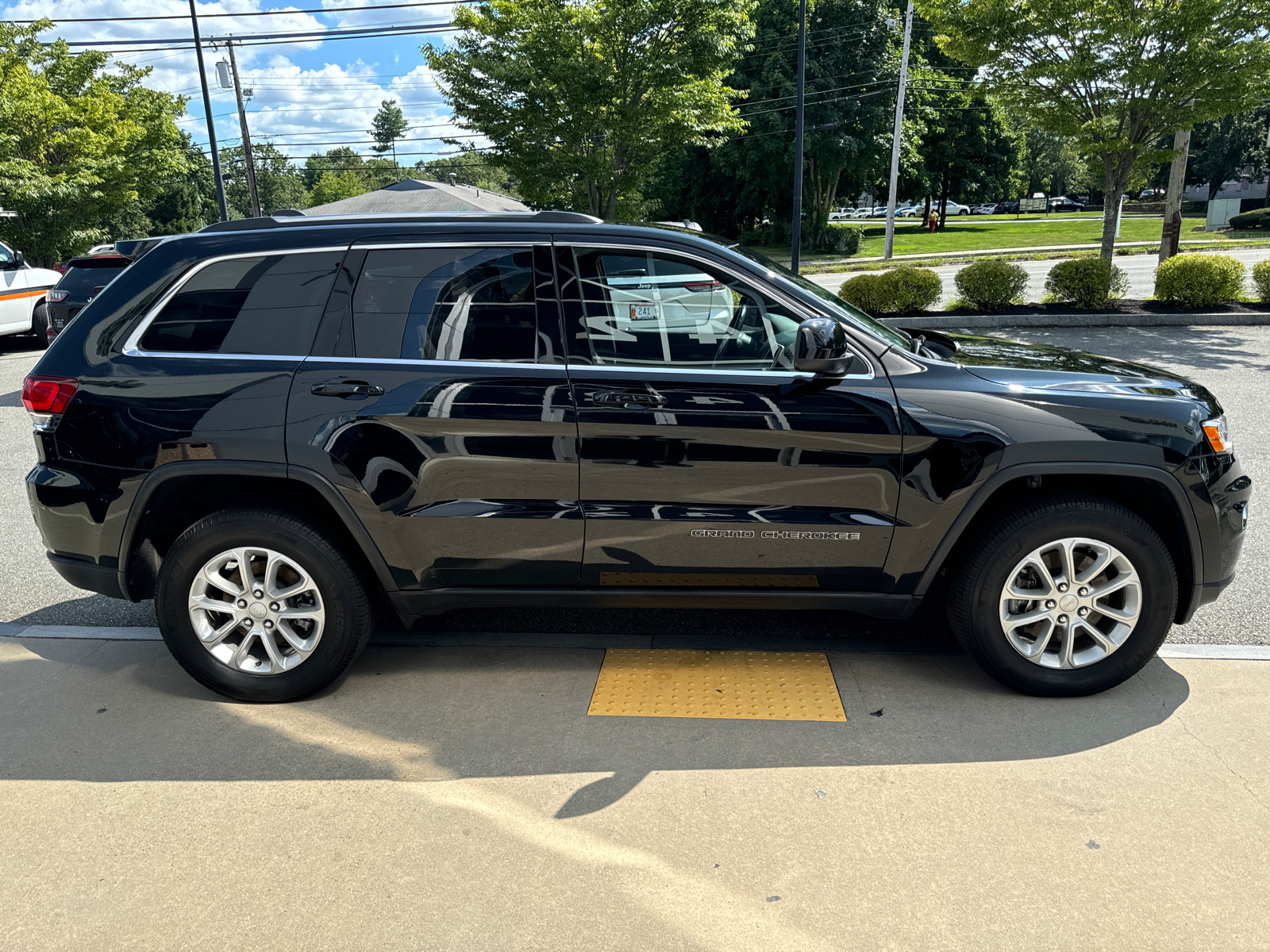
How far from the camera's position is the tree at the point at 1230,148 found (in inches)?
2370

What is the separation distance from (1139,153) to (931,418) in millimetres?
13455

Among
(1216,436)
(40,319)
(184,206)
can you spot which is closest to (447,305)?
(1216,436)

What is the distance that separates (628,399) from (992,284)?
12660mm

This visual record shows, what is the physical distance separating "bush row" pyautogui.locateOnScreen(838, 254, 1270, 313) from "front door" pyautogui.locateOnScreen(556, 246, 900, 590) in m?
11.2

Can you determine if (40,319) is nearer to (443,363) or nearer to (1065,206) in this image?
(443,363)

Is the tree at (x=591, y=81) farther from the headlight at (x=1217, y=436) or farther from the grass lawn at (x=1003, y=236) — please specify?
the headlight at (x=1217, y=436)

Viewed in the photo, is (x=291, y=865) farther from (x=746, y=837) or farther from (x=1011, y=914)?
(x=1011, y=914)

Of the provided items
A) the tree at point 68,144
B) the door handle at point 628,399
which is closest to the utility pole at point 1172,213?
the door handle at point 628,399

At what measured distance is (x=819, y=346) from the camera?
3.27 meters

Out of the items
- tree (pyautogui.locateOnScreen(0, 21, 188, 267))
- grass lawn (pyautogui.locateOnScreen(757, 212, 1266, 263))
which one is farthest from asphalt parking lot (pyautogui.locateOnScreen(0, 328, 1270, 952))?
grass lawn (pyautogui.locateOnScreen(757, 212, 1266, 263))

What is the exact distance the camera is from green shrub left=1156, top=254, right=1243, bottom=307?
46.3 ft

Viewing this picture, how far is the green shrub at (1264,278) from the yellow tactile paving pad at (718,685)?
1357 centimetres

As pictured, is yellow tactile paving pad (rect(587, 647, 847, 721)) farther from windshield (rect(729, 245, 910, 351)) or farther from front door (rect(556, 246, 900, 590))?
windshield (rect(729, 245, 910, 351))

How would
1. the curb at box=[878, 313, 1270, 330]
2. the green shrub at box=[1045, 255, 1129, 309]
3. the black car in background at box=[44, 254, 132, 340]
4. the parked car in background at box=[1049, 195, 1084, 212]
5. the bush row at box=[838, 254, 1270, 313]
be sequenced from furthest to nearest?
the parked car in background at box=[1049, 195, 1084, 212] < the green shrub at box=[1045, 255, 1129, 309] < the bush row at box=[838, 254, 1270, 313] < the curb at box=[878, 313, 1270, 330] < the black car in background at box=[44, 254, 132, 340]
